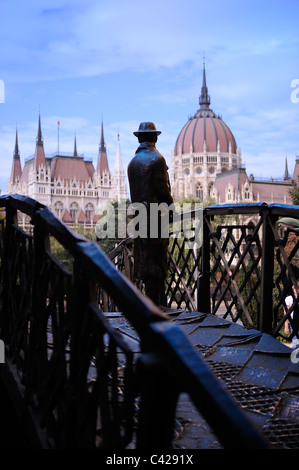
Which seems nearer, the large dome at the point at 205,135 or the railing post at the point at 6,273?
the railing post at the point at 6,273

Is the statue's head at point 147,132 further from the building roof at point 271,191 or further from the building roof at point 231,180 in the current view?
the building roof at point 271,191

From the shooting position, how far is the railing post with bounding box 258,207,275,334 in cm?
445

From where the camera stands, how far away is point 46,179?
3979 inches

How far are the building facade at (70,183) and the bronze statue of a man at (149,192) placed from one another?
305 feet

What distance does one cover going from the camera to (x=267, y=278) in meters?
4.55

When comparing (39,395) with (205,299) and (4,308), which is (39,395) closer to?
(4,308)

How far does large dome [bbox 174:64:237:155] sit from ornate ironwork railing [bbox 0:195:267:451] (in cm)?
9966

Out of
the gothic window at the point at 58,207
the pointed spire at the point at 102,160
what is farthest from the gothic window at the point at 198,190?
the gothic window at the point at 58,207

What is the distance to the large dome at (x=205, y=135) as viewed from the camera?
331ft

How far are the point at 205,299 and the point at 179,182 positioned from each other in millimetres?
97499

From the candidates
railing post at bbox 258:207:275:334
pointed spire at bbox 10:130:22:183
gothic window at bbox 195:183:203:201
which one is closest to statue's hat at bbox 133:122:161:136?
railing post at bbox 258:207:275:334

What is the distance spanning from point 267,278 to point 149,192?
1.52 meters

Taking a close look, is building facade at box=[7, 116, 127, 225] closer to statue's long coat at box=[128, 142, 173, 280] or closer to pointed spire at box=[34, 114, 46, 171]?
pointed spire at box=[34, 114, 46, 171]
